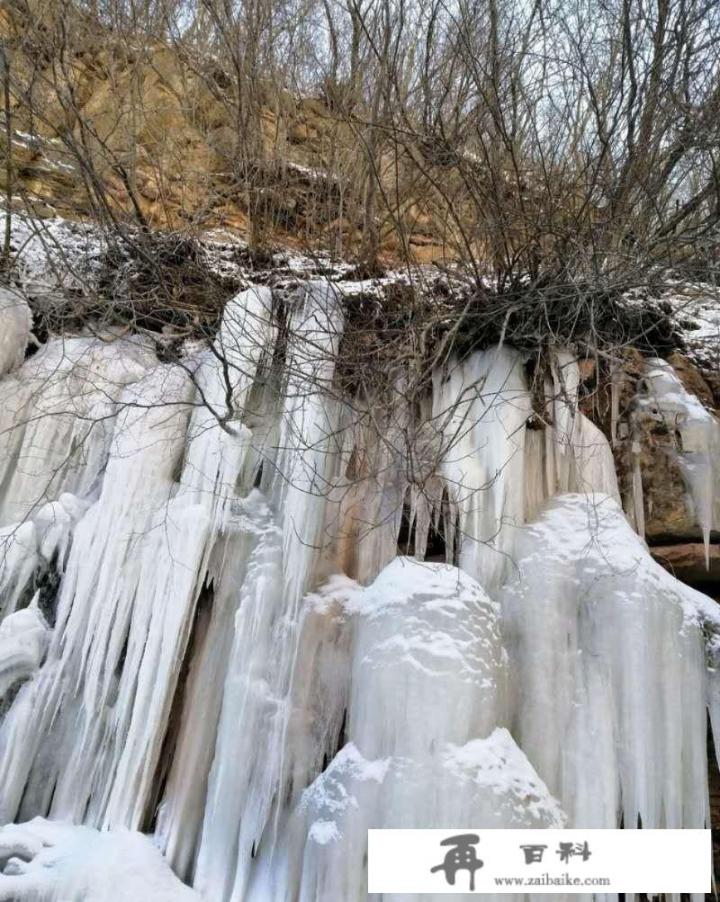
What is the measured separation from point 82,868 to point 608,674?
204 centimetres

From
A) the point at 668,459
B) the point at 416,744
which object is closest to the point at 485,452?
the point at 668,459

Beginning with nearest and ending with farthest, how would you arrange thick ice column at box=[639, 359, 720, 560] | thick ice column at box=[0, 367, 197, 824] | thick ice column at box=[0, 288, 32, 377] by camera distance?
1. thick ice column at box=[0, 367, 197, 824]
2. thick ice column at box=[639, 359, 720, 560]
3. thick ice column at box=[0, 288, 32, 377]

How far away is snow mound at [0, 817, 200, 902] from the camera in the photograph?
231 centimetres

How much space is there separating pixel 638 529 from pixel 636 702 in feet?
3.21

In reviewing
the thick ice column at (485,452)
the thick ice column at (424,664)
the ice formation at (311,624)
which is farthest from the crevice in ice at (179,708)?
the thick ice column at (485,452)

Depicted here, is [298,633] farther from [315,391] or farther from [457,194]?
[457,194]

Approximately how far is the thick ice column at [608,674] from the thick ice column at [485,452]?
129 millimetres

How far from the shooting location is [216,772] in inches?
102

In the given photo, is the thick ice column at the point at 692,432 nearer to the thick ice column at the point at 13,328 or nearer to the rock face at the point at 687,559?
the rock face at the point at 687,559

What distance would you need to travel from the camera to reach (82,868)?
7.77 feet

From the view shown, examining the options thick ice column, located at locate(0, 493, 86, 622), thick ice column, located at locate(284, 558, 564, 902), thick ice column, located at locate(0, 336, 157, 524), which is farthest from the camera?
thick ice column, located at locate(0, 336, 157, 524)

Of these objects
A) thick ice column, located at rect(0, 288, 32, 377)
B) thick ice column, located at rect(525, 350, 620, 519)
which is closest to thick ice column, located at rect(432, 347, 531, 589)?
thick ice column, located at rect(525, 350, 620, 519)

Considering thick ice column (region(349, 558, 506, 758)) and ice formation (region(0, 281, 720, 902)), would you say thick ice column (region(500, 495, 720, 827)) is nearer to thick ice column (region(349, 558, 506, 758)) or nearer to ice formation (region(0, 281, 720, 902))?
ice formation (region(0, 281, 720, 902))

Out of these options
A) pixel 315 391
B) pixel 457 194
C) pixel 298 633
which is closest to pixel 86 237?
pixel 315 391
